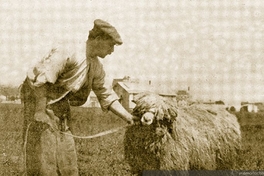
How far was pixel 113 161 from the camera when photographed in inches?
206

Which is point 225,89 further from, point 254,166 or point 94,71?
point 94,71

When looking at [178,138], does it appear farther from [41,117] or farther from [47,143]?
[41,117]

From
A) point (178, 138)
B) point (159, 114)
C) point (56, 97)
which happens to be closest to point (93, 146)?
point (178, 138)

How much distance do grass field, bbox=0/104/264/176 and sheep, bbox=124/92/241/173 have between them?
1.58ft

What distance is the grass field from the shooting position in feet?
16.0

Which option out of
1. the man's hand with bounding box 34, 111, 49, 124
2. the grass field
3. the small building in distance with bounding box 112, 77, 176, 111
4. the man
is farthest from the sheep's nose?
the grass field

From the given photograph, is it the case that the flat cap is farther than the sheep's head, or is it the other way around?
the sheep's head

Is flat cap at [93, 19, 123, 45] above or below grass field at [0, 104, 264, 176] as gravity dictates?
above

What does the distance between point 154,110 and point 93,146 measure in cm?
268

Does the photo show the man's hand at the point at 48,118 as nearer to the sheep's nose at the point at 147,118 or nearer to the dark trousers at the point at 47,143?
the dark trousers at the point at 47,143

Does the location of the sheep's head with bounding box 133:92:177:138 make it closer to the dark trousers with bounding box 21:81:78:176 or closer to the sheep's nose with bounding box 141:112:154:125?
the sheep's nose with bounding box 141:112:154:125

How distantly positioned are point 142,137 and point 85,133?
318 centimetres

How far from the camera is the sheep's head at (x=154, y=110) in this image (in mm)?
3509

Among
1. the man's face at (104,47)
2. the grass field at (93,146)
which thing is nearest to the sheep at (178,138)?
the grass field at (93,146)
